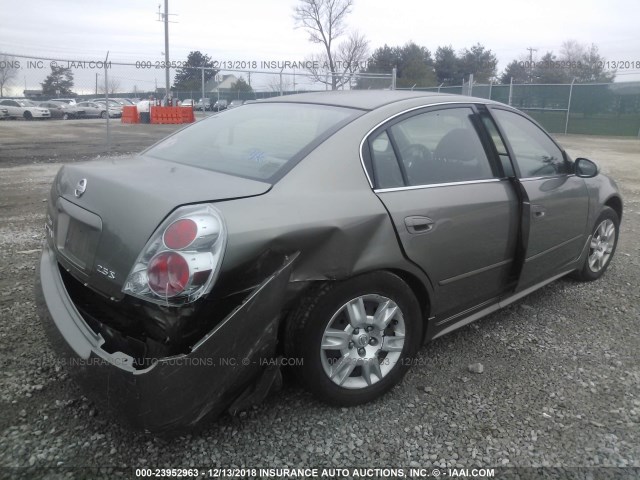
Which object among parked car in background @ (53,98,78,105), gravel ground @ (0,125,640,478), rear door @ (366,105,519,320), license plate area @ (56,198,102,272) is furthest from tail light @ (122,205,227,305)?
parked car in background @ (53,98,78,105)

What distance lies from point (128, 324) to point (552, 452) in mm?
1930

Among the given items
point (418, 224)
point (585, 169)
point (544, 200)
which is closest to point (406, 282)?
point (418, 224)

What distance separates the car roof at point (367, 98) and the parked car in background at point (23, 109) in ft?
109

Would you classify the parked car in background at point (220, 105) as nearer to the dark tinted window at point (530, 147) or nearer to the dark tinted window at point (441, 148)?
the dark tinted window at point (530, 147)

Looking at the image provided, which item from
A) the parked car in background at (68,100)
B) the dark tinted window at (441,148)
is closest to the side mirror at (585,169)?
the dark tinted window at (441,148)

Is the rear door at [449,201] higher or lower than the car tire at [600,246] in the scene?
higher

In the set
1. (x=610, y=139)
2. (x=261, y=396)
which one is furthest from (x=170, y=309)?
(x=610, y=139)

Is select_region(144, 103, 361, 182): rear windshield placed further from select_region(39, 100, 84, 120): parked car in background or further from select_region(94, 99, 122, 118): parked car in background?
select_region(94, 99, 122, 118): parked car in background

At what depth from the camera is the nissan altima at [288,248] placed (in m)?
2.01

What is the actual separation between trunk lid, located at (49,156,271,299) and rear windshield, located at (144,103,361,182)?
0.15 meters

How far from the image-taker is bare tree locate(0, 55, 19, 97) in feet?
49.1

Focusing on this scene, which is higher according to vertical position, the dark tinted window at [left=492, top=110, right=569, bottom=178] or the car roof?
the car roof

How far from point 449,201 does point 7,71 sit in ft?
73.2

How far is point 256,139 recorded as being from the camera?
2875mm
